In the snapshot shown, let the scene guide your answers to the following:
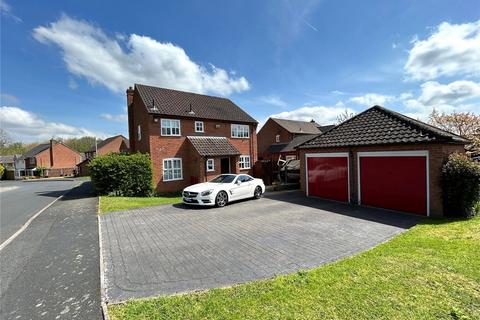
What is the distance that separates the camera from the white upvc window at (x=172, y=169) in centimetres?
1802

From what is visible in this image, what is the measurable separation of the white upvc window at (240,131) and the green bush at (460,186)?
16051 millimetres

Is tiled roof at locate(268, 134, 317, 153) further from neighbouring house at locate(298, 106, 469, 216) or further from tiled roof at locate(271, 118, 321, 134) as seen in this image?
neighbouring house at locate(298, 106, 469, 216)

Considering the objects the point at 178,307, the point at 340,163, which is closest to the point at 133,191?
the point at 340,163

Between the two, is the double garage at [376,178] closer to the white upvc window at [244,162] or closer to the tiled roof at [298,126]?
the white upvc window at [244,162]

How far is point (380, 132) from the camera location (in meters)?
10.4

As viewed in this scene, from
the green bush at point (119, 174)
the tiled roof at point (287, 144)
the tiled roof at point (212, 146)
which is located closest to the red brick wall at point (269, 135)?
the tiled roof at point (287, 144)

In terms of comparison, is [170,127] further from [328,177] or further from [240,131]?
[328,177]

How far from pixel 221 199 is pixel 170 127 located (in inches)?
375

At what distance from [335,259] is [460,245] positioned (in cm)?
294

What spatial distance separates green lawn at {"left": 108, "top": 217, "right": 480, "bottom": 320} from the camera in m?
3.15

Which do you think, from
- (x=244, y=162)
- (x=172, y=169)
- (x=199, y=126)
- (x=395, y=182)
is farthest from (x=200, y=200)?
(x=244, y=162)

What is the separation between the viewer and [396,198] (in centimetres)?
930

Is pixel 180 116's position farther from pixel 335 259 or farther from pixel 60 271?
pixel 335 259

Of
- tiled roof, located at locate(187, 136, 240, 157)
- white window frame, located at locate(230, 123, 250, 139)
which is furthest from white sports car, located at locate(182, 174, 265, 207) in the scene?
white window frame, located at locate(230, 123, 250, 139)
